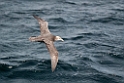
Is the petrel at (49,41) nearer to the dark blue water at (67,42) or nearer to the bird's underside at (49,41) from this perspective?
the bird's underside at (49,41)

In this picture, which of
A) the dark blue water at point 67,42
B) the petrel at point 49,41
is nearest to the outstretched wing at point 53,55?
the petrel at point 49,41

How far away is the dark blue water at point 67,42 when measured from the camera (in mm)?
16031

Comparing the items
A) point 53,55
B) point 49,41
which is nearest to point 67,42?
point 49,41

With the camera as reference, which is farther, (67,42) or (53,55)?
(67,42)

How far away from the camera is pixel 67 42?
19.5m

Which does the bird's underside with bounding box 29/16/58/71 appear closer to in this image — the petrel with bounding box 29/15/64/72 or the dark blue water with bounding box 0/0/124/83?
the petrel with bounding box 29/15/64/72

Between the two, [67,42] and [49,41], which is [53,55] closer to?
[49,41]

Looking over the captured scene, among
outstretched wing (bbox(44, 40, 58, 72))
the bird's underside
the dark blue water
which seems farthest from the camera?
the dark blue water

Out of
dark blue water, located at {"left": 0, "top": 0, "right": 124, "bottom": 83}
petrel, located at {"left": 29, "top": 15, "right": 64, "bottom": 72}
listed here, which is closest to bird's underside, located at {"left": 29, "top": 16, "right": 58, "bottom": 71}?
petrel, located at {"left": 29, "top": 15, "right": 64, "bottom": 72}

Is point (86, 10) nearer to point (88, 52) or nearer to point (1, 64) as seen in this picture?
point (88, 52)

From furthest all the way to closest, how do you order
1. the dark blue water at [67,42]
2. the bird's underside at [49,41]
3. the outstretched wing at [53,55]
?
1. the dark blue water at [67,42]
2. the bird's underside at [49,41]
3. the outstretched wing at [53,55]

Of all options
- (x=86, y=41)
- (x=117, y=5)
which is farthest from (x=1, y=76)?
(x=117, y=5)

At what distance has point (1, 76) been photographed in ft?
51.2

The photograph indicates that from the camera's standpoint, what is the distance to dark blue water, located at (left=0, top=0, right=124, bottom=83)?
52.6 ft
